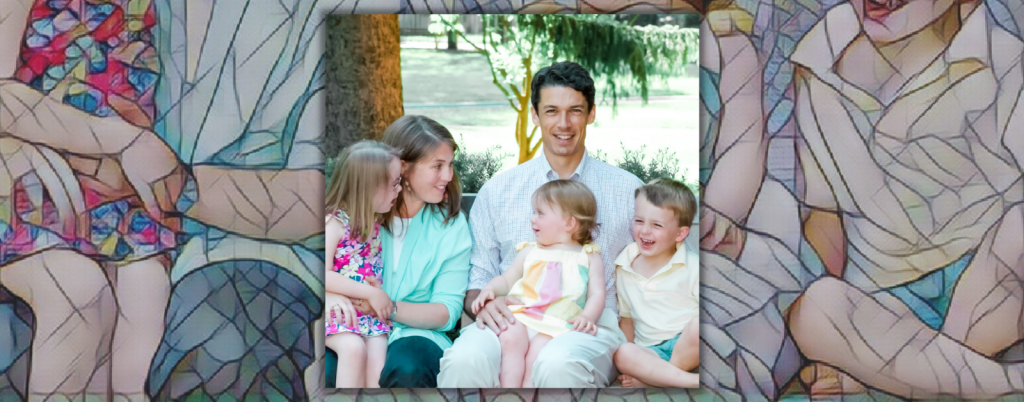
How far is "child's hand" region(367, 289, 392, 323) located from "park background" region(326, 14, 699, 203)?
17.9 inches

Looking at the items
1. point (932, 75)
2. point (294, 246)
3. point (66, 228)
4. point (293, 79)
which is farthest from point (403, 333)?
point (932, 75)

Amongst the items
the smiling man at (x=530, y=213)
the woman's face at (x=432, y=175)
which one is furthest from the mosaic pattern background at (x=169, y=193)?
the woman's face at (x=432, y=175)

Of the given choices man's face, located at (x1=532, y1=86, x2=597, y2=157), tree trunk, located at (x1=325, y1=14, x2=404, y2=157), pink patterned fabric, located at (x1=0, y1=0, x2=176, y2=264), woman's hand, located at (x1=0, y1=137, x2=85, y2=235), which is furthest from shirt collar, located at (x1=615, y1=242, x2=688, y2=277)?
woman's hand, located at (x1=0, y1=137, x2=85, y2=235)

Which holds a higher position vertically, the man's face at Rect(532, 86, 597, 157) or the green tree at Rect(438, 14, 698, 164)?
the green tree at Rect(438, 14, 698, 164)

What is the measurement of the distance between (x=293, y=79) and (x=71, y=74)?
75 cm

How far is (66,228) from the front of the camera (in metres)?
3.96

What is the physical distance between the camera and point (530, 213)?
3.96m

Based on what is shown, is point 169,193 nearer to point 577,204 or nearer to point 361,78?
point 361,78

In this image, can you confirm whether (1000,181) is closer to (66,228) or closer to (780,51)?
(780,51)

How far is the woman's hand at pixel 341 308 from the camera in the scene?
3.94 m

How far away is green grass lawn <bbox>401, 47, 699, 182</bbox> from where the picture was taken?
3.90 metres

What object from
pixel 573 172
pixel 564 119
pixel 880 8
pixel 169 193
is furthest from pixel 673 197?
pixel 169 193

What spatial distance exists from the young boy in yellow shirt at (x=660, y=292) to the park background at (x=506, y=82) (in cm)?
10

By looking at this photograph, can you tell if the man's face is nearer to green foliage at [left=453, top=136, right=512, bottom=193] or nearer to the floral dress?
green foliage at [left=453, top=136, right=512, bottom=193]
